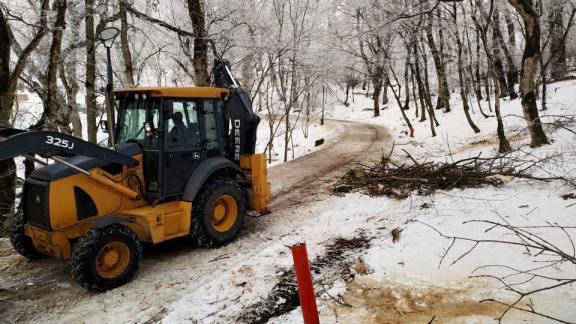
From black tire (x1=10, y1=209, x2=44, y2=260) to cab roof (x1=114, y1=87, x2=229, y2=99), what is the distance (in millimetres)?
2305

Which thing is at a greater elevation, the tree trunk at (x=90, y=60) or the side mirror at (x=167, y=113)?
the tree trunk at (x=90, y=60)

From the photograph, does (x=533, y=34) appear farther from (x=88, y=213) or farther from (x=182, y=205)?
(x=88, y=213)

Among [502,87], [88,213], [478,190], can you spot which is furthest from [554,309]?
[502,87]

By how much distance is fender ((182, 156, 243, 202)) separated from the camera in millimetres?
6102

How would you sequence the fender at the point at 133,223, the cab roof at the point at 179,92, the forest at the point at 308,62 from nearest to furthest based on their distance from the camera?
1. the fender at the point at 133,223
2. the cab roof at the point at 179,92
3. the forest at the point at 308,62

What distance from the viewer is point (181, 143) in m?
6.22

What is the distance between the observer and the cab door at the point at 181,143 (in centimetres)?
601

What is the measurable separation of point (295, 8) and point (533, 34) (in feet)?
38.6

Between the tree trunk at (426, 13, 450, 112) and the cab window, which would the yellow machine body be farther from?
the tree trunk at (426, 13, 450, 112)

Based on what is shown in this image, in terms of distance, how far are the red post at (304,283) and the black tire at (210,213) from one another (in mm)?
3400

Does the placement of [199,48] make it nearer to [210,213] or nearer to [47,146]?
[210,213]

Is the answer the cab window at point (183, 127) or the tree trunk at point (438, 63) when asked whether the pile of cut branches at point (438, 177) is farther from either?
the tree trunk at point (438, 63)

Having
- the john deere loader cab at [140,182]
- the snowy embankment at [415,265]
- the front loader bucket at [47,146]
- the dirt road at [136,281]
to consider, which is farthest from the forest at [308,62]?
the front loader bucket at [47,146]

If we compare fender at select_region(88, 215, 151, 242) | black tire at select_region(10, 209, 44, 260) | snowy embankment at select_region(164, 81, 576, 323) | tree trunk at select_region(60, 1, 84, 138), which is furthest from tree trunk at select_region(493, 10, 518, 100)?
black tire at select_region(10, 209, 44, 260)
